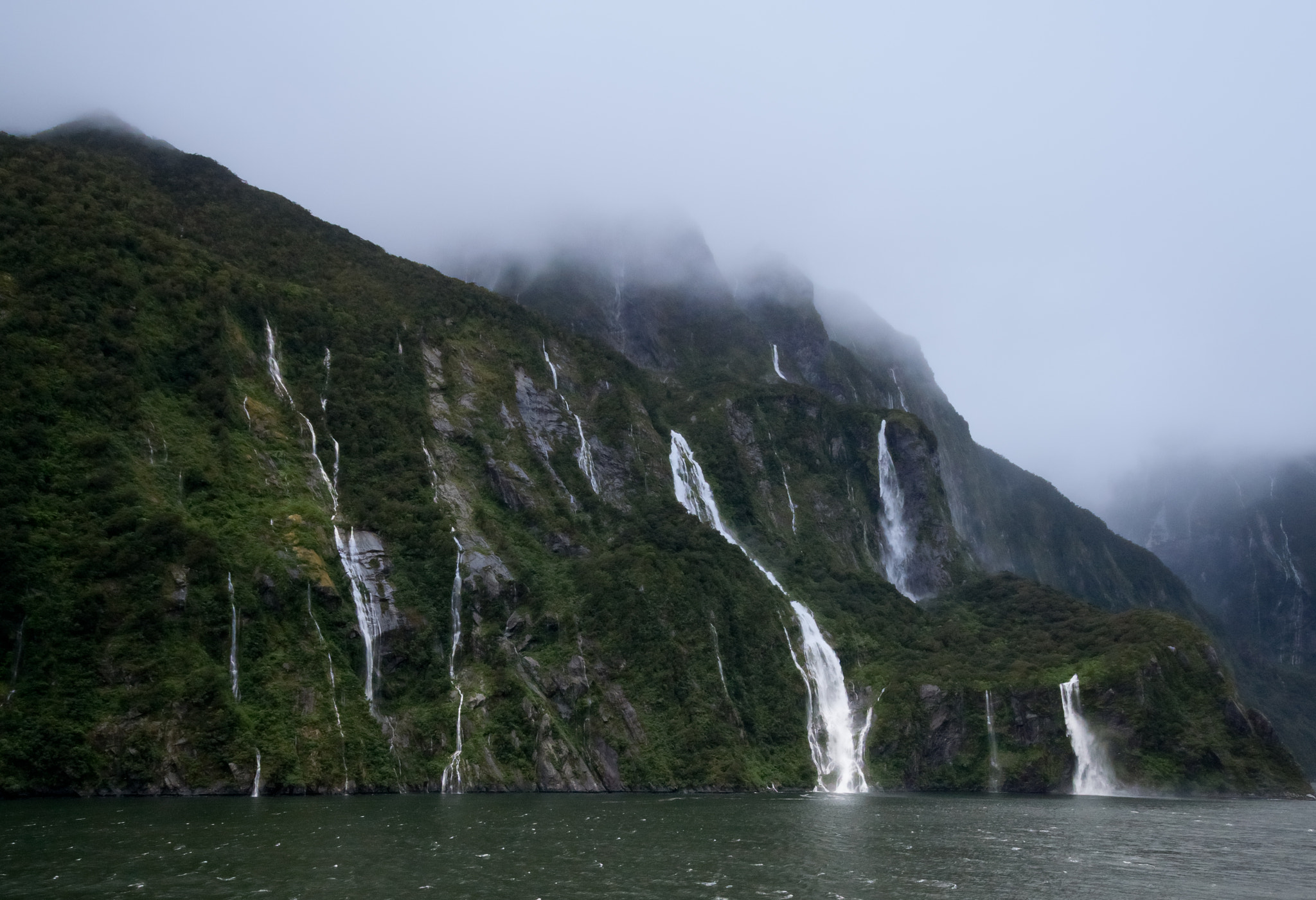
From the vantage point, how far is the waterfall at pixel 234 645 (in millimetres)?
61062

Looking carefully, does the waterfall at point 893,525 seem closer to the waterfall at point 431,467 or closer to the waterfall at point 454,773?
the waterfall at point 431,467

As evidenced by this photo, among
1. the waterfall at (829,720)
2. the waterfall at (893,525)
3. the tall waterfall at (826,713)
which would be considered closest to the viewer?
the waterfall at (829,720)

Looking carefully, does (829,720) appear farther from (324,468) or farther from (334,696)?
(324,468)

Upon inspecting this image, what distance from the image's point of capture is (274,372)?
90.2 m

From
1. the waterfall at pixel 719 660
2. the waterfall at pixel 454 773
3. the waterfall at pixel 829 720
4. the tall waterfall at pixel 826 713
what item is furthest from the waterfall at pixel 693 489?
the waterfall at pixel 454 773

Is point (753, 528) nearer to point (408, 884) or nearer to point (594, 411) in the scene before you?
point (594, 411)

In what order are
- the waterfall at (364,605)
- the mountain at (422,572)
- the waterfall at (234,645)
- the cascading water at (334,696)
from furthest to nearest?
the waterfall at (364,605) → the cascading water at (334,696) → the waterfall at (234,645) → the mountain at (422,572)

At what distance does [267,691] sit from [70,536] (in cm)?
1460

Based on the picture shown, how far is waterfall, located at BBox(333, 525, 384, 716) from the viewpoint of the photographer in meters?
71.4

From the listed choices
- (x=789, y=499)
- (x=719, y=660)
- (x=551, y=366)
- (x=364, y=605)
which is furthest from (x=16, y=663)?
(x=789, y=499)

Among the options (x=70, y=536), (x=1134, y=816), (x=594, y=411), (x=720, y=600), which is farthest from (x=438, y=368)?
(x=1134, y=816)

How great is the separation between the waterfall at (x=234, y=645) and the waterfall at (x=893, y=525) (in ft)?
325

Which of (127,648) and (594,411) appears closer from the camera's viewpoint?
(127,648)

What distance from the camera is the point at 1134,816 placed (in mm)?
60719
